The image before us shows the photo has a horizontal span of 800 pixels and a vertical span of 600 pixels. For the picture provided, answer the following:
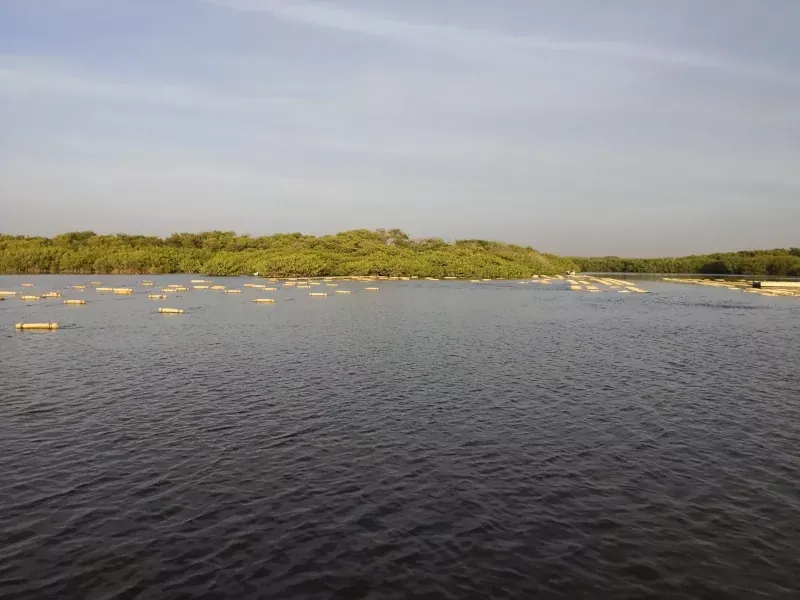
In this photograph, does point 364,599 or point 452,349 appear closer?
point 364,599

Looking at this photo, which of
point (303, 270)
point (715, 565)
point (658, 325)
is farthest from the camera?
point (303, 270)

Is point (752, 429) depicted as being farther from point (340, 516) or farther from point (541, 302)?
point (541, 302)

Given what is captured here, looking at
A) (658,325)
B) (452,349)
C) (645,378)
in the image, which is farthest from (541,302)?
(645,378)

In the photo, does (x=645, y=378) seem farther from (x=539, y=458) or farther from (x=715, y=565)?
(x=715, y=565)

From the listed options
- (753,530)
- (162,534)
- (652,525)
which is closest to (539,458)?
(652,525)

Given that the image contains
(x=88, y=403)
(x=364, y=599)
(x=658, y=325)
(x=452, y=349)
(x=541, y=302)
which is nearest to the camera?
(x=364, y=599)

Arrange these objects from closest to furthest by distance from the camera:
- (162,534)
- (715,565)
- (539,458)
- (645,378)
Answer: (715,565)
(162,534)
(539,458)
(645,378)
